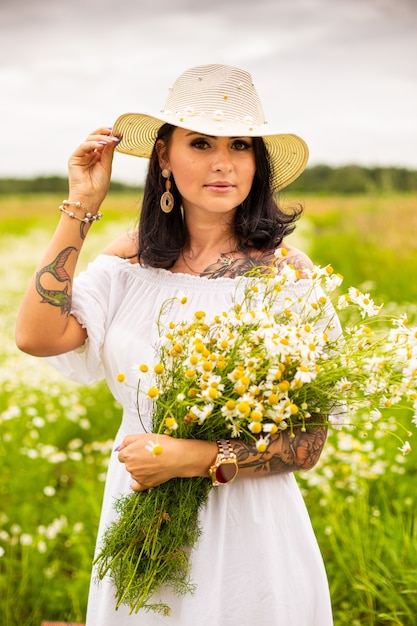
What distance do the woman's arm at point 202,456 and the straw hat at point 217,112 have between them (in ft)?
2.94

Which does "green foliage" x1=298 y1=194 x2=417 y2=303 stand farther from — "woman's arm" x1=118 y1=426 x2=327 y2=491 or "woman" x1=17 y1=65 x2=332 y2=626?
"woman's arm" x1=118 y1=426 x2=327 y2=491

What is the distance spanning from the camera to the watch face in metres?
1.70

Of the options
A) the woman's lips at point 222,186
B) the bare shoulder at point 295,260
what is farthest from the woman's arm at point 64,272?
the bare shoulder at point 295,260

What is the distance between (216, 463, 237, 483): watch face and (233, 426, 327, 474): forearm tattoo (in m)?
0.04

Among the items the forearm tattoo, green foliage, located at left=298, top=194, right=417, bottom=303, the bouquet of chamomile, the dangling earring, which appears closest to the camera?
the bouquet of chamomile

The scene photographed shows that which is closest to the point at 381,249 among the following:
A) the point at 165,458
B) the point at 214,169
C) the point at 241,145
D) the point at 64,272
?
the point at 241,145

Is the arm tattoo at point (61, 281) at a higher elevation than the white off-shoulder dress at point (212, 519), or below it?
higher

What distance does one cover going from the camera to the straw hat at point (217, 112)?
1.98 meters

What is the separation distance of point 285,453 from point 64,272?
87 cm

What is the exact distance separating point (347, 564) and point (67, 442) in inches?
88.9

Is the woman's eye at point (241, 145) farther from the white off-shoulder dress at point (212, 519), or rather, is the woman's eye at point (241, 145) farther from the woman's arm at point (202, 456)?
the woman's arm at point (202, 456)

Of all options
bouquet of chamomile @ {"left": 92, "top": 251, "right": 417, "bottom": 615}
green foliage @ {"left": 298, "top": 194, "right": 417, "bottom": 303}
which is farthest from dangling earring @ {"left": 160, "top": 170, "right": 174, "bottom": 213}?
green foliage @ {"left": 298, "top": 194, "right": 417, "bottom": 303}

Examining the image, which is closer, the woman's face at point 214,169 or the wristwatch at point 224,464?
the wristwatch at point 224,464

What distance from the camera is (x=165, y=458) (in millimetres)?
1622
